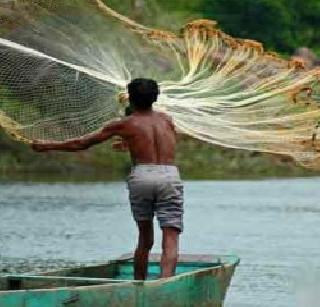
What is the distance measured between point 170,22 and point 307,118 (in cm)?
2267

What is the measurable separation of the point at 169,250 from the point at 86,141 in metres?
1.00

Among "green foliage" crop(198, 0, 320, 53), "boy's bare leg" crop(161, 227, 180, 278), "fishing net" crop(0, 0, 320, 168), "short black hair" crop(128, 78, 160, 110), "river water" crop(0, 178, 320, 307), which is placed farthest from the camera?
"green foliage" crop(198, 0, 320, 53)

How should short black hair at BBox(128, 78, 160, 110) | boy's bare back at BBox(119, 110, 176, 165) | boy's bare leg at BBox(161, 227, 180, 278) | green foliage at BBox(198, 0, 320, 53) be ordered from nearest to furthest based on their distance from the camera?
short black hair at BBox(128, 78, 160, 110)
boy's bare back at BBox(119, 110, 176, 165)
boy's bare leg at BBox(161, 227, 180, 278)
green foliage at BBox(198, 0, 320, 53)

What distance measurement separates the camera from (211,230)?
24375mm

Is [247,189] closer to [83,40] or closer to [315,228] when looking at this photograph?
[315,228]

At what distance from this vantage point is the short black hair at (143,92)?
427 inches

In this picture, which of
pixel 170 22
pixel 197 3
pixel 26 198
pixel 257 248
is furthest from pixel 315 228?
pixel 197 3

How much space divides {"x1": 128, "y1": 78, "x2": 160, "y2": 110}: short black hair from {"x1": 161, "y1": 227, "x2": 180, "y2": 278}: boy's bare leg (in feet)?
2.97

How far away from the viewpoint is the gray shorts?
11.0 metres

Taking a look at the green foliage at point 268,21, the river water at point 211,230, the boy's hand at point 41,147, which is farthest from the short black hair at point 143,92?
the green foliage at point 268,21

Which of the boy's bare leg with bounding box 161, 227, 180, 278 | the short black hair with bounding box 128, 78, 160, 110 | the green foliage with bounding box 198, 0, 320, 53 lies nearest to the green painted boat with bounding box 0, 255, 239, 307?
the boy's bare leg with bounding box 161, 227, 180, 278

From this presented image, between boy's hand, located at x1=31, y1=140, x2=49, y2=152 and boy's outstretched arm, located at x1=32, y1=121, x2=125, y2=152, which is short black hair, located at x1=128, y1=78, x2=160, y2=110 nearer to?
boy's outstretched arm, located at x1=32, y1=121, x2=125, y2=152

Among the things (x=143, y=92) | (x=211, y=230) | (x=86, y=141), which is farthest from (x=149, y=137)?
(x=211, y=230)

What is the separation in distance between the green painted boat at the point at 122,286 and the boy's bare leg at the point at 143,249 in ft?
0.92
